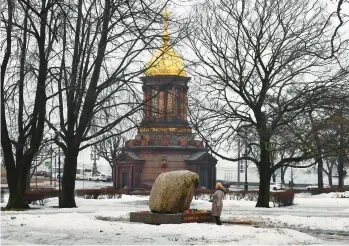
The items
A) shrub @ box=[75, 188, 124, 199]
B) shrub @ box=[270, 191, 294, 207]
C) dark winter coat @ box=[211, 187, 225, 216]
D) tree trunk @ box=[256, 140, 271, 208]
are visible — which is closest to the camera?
dark winter coat @ box=[211, 187, 225, 216]

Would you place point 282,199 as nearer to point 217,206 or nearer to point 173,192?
point 173,192

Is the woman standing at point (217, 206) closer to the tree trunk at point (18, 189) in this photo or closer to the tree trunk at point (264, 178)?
the tree trunk at point (18, 189)

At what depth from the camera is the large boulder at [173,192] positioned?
813 inches

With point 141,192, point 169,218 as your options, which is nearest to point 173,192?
point 169,218

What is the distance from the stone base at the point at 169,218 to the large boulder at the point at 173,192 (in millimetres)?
424

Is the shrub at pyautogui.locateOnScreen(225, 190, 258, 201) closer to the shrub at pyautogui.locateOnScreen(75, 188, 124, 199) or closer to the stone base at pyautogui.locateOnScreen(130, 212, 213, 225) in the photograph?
the shrub at pyautogui.locateOnScreen(75, 188, 124, 199)

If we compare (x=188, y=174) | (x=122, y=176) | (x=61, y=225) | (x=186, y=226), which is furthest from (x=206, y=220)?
(x=122, y=176)

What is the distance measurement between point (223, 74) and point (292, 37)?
3.78m

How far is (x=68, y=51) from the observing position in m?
28.8

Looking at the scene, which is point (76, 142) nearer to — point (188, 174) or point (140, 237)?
point (188, 174)

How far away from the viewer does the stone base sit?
781 inches

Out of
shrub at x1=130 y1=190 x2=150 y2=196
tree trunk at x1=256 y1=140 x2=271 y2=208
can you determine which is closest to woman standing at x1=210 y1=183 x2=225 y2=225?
tree trunk at x1=256 y1=140 x2=271 y2=208

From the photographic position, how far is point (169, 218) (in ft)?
65.2

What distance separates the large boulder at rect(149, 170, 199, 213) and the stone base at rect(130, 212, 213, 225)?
42 cm
